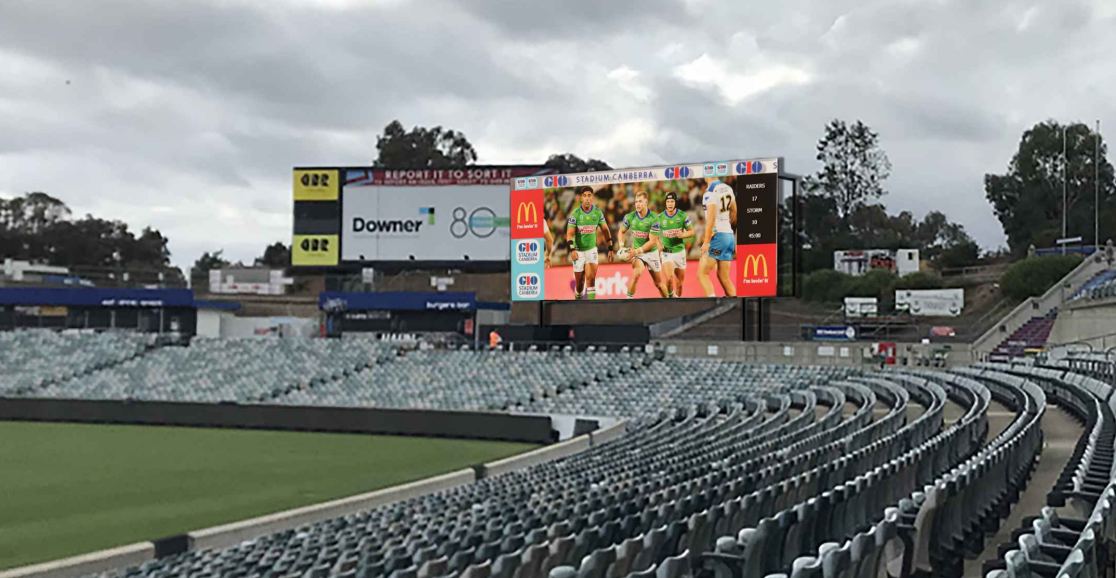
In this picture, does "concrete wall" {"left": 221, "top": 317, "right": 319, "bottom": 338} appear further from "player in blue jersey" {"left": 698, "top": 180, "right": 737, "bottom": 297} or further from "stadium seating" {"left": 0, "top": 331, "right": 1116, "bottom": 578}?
"stadium seating" {"left": 0, "top": 331, "right": 1116, "bottom": 578}

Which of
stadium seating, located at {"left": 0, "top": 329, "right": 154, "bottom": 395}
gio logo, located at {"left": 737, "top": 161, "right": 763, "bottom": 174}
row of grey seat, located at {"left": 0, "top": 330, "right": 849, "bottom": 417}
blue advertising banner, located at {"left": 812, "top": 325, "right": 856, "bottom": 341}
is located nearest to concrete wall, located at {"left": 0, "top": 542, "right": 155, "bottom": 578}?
row of grey seat, located at {"left": 0, "top": 330, "right": 849, "bottom": 417}

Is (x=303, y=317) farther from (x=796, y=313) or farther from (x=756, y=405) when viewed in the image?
(x=756, y=405)

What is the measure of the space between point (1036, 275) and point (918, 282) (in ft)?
21.0

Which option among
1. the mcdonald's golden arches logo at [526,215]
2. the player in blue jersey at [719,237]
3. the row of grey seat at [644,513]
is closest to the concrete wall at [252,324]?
the mcdonald's golden arches logo at [526,215]

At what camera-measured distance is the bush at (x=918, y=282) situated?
50500 millimetres

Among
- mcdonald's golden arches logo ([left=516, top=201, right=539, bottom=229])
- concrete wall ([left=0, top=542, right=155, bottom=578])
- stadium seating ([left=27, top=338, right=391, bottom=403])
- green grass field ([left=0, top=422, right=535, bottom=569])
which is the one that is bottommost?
green grass field ([left=0, top=422, right=535, bottom=569])

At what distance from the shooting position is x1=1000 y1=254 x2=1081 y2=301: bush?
147 feet

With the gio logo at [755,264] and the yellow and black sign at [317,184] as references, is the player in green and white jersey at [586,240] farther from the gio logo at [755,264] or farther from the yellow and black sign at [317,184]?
the yellow and black sign at [317,184]

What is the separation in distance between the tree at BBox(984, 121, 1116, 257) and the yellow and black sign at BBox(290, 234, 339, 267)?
151 ft

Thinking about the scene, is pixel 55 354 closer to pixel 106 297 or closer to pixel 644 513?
pixel 106 297

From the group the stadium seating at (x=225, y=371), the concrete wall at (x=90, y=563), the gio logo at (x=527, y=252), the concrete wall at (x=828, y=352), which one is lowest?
the concrete wall at (x=90, y=563)

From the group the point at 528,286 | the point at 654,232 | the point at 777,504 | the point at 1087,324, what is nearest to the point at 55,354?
the point at 528,286

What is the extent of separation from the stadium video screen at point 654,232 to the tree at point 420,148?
47622mm

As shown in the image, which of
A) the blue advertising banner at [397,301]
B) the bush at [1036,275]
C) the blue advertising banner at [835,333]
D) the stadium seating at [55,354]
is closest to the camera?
the blue advertising banner at [835,333]
